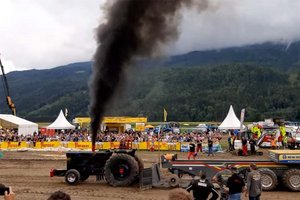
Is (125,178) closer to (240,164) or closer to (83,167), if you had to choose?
(83,167)

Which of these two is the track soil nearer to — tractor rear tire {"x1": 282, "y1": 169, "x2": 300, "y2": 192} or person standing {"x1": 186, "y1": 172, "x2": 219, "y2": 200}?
tractor rear tire {"x1": 282, "y1": 169, "x2": 300, "y2": 192}

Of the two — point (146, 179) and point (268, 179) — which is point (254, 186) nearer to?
point (268, 179)

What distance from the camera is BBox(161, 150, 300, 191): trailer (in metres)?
15.1

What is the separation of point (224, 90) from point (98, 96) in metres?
161

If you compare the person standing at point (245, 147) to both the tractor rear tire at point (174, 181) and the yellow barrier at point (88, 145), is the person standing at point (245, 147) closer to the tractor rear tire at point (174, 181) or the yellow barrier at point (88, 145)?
the yellow barrier at point (88, 145)

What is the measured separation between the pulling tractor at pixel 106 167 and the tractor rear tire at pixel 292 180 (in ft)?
16.7

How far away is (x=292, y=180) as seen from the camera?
15078mm

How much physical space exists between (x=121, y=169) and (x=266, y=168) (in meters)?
5.05

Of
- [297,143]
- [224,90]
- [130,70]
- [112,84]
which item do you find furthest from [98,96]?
[224,90]

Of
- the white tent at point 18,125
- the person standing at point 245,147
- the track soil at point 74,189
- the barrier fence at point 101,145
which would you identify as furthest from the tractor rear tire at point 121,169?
the white tent at point 18,125

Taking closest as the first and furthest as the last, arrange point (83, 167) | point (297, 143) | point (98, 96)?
point (83, 167) < point (98, 96) < point (297, 143)

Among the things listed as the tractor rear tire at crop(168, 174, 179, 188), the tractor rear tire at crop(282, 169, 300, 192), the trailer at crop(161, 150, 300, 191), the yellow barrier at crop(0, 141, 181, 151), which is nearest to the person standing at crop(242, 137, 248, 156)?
the yellow barrier at crop(0, 141, 181, 151)

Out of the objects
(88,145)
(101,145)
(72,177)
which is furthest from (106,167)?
(101,145)

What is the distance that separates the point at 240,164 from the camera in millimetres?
15414
